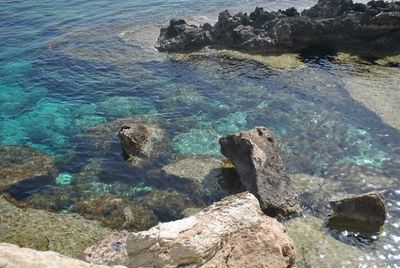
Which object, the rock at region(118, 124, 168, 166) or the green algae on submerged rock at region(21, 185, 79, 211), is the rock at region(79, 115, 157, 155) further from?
the green algae on submerged rock at region(21, 185, 79, 211)

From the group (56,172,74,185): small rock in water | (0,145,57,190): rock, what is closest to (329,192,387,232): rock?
(56,172,74,185): small rock in water

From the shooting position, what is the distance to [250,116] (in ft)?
102

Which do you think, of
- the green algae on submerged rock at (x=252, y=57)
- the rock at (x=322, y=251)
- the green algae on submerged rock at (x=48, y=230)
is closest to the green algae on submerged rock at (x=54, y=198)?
the green algae on submerged rock at (x=48, y=230)

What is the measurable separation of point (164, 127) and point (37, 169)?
9.17 m

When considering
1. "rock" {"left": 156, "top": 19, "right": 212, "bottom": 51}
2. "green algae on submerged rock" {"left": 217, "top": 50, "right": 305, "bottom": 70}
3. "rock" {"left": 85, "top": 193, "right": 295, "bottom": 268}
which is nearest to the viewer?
"rock" {"left": 85, "top": 193, "right": 295, "bottom": 268}

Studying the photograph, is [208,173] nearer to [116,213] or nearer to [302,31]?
[116,213]

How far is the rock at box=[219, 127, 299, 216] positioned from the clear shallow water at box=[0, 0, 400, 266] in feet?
9.36

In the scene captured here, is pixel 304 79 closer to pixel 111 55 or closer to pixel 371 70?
pixel 371 70

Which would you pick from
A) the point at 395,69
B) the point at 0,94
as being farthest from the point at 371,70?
the point at 0,94

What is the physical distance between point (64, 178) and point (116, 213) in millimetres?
5190

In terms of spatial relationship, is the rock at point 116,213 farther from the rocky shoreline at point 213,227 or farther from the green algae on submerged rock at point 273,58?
the green algae on submerged rock at point 273,58

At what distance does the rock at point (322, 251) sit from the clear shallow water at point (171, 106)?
2.93ft

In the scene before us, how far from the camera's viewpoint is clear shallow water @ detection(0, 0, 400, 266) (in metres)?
25.5

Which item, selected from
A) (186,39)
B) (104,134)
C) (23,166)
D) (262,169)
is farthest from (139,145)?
(186,39)
